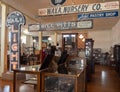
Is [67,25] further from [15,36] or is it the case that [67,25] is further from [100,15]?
[15,36]

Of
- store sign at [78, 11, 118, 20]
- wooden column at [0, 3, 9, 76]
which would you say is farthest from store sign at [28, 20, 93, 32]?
wooden column at [0, 3, 9, 76]

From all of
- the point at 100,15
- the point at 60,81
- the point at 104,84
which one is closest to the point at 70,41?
the point at 104,84

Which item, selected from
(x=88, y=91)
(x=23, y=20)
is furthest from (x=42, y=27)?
(x=88, y=91)

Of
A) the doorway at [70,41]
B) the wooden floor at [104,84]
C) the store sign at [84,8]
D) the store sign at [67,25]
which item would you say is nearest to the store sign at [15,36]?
the store sign at [67,25]

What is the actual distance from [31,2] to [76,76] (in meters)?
5.58

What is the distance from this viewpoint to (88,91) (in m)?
5.21

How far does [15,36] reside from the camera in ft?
20.6

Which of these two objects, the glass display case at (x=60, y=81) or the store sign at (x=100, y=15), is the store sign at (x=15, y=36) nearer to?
the store sign at (x=100, y=15)

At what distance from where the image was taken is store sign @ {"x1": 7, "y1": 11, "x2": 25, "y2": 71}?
619cm

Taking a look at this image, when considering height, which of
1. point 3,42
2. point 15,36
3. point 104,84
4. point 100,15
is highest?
point 100,15

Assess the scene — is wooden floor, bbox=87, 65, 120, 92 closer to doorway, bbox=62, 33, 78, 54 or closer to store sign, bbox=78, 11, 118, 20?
store sign, bbox=78, 11, 118, 20

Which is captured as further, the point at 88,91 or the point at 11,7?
the point at 11,7

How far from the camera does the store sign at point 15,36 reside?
6191 millimetres

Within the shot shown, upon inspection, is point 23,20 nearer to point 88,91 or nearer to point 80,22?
point 80,22
